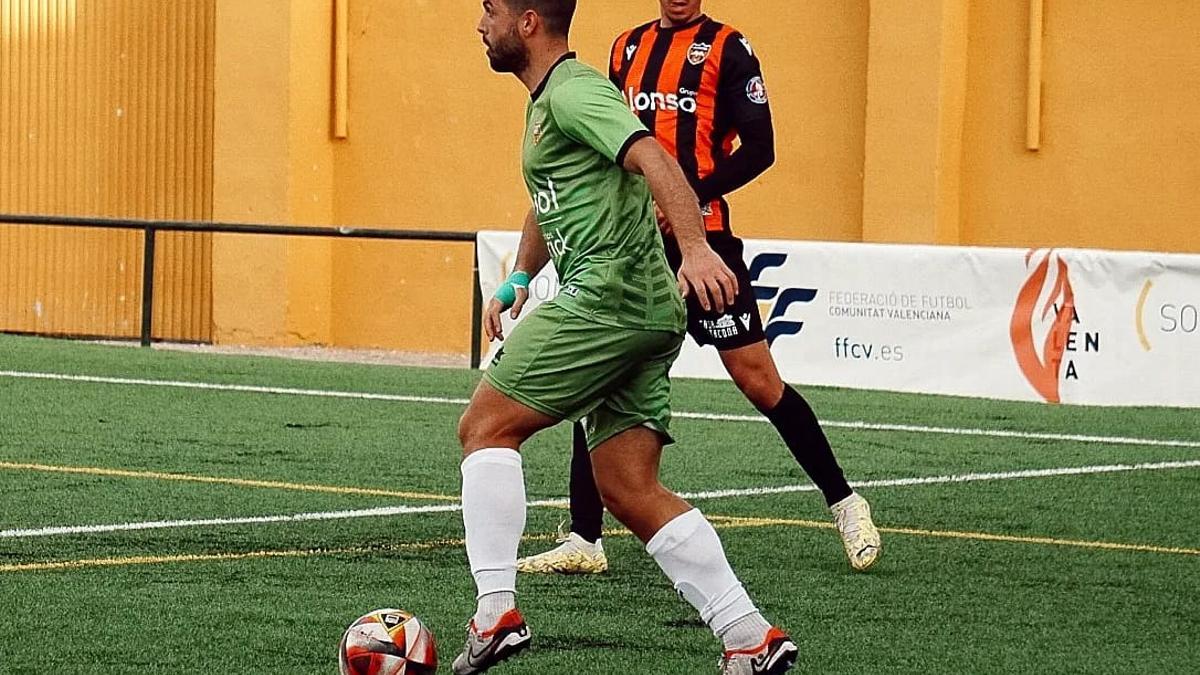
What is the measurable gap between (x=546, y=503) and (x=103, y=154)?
43.4 feet

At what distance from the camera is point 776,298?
1453cm

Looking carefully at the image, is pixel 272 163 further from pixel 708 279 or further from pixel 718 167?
pixel 708 279

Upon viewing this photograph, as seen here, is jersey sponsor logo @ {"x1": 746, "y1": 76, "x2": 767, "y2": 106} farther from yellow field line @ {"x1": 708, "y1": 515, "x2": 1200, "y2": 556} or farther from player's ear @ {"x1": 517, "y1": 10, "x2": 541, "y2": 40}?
player's ear @ {"x1": 517, "y1": 10, "x2": 541, "y2": 40}

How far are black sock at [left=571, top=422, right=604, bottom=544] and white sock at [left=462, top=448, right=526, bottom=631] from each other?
1.79 meters

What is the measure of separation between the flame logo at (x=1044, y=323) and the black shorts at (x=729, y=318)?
6.88m

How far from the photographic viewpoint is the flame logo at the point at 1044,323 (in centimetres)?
1371

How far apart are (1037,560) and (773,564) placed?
3.00 ft

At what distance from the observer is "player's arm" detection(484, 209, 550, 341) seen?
5613 millimetres

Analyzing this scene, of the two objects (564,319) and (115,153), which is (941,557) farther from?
(115,153)

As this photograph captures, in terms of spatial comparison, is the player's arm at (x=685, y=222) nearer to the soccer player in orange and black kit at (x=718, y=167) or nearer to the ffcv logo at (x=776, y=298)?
the soccer player in orange and black kit at (x=718, y=167)

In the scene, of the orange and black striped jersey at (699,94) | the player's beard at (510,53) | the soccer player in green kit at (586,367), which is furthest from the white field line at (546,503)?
the player's beard at (510,53)

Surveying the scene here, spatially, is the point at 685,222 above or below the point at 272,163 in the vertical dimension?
below

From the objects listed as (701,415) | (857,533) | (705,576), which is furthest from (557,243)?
(701,415)

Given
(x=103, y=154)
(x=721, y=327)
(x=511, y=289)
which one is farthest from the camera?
(x=103, y=154)
